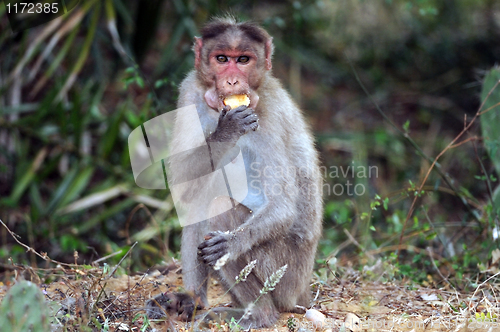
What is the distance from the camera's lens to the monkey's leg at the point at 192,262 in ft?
12.9

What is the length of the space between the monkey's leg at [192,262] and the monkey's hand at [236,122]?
0.67 m

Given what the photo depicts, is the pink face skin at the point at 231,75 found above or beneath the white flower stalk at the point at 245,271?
above

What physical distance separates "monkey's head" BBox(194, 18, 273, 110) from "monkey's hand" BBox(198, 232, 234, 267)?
863mm

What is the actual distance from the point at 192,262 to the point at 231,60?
4.63 ft

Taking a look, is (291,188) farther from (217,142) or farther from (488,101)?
(488,101)

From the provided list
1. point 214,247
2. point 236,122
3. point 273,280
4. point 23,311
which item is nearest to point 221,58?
point 236,122

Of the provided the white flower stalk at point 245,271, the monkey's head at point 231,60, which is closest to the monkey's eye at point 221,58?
the monkey's head at point 231,60

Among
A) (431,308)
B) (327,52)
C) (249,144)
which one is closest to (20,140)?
(249,144)

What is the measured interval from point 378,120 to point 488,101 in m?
5.08

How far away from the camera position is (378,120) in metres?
10.3

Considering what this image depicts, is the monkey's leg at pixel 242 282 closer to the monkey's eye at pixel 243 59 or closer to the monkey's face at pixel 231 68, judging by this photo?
the monkey's face at pixel 231 68

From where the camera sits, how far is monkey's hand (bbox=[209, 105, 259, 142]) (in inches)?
141
